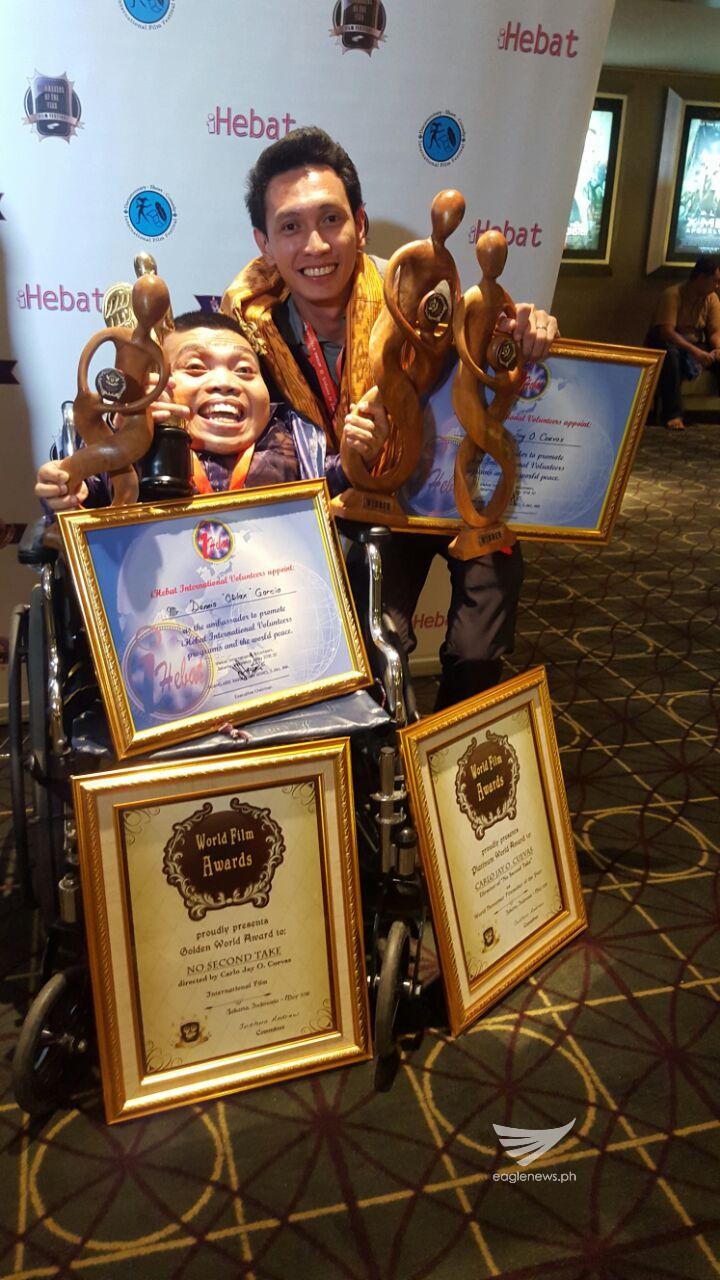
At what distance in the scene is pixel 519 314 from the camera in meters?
1.76

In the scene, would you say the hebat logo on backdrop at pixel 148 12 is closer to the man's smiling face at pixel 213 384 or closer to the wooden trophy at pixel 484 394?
the man's smiling face at pixel 213 384

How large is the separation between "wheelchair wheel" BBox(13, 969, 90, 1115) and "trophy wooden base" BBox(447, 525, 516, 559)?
3.37 ft

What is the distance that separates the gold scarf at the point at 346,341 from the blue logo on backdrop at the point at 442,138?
1.65 ft

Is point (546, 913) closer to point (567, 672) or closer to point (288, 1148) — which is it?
point (288, 1148)

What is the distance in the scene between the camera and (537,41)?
2342 mm

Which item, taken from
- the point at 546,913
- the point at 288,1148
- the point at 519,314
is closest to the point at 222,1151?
the point at 288,1148

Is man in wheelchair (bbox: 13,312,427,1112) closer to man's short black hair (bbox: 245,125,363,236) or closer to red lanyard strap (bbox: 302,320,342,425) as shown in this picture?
red lanyard strap (bbox: 302,320,342,425)

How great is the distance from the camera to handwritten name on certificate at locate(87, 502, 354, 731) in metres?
1.54

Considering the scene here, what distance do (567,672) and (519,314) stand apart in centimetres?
169

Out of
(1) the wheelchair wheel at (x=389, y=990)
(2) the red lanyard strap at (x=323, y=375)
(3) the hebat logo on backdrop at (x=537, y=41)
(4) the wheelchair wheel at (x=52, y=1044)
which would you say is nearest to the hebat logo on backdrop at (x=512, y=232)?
(3) the hebat logo on backdrop at (x=537, y=41)

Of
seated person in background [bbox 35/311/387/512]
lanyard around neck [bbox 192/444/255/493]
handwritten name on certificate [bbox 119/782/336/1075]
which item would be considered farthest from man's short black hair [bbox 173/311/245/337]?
handwritten name on certificate [bbox 119/782/336/1075]

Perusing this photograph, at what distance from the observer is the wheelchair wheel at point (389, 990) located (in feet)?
5.14

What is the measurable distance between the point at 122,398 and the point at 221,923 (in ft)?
→ 2.87

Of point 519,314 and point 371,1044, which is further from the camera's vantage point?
point 519,314
